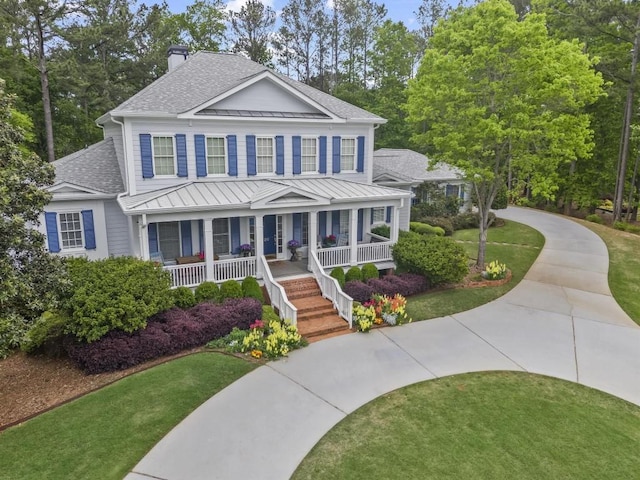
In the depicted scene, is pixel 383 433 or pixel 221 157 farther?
pixel 221 157

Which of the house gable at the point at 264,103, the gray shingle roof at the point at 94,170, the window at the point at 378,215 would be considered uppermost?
the house gable at the point at 264,103

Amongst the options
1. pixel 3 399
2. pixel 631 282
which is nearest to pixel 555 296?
pixel 631 282

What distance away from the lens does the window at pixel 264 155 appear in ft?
54.2

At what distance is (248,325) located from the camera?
40.6 ft

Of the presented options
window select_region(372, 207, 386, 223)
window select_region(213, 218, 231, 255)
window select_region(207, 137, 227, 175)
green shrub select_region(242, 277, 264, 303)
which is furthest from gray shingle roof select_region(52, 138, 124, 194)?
window select_region(372, 207, 386, 223)

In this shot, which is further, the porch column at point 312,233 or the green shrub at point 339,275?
the porch column at point 312,233

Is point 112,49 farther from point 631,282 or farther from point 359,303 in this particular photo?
point 631,282

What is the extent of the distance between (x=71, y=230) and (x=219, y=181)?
5574mm

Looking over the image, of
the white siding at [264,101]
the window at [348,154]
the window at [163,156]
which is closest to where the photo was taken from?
the window at [163,156]

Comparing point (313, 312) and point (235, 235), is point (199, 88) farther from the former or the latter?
point (313, 312)

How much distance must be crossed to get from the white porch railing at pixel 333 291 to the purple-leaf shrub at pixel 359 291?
2.38 feet

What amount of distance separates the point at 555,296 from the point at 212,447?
13413mm

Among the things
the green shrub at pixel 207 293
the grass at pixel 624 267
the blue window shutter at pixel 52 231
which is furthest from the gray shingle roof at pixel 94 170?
the grass at pixel 624 267

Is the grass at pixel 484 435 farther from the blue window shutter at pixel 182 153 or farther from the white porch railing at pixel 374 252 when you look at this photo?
the blue window shutter at pixel 182 153
